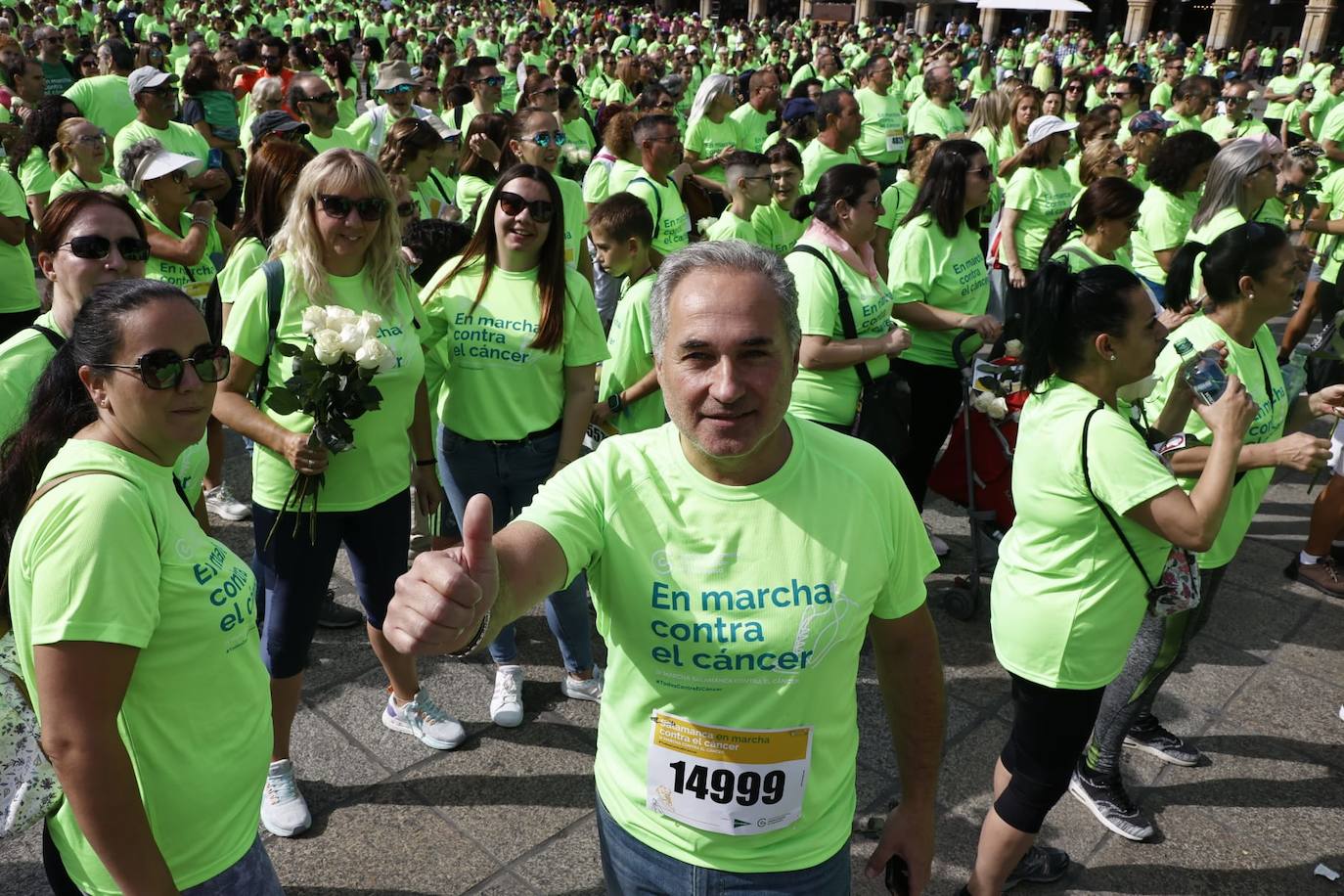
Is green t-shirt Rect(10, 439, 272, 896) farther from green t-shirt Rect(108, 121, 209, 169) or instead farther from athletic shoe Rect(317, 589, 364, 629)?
green t-shirt Rect(108, 121, 209, 169)

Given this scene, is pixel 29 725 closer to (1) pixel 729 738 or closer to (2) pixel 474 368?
(1) pixel 729 738

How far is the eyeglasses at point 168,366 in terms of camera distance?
2.11 metres

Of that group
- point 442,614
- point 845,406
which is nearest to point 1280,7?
point 845,406

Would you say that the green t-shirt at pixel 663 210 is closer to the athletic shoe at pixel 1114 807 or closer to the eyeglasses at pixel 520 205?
the eyeglasses at pixel 520 205

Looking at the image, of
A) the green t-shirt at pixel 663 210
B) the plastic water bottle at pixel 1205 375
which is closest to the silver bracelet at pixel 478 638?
the plastic water bottle at pixel 1205 375

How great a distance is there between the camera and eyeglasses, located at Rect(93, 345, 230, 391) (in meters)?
2.11

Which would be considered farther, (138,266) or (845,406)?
(845,406)

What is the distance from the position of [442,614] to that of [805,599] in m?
0.70

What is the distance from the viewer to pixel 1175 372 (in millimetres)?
3543

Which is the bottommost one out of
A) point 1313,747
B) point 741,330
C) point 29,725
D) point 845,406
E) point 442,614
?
point 1313,747

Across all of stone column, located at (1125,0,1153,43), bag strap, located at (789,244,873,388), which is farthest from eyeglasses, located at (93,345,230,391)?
stone column, located at (1125,0,1153,43)

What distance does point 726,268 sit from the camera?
1.83m

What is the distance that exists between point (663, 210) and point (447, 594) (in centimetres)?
529

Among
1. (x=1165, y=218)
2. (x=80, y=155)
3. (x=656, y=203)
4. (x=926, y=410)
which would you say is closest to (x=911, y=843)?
(x=926, y=410)
